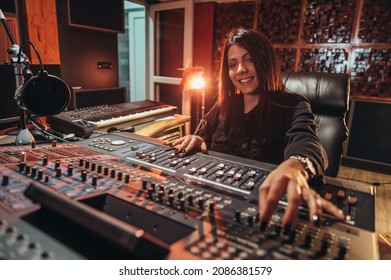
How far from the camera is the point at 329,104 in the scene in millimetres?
1731

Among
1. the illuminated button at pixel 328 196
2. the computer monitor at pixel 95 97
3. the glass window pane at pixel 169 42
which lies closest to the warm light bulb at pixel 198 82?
the computer monitor at pixel 95 97

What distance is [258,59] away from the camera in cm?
142

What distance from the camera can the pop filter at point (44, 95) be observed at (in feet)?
3.81

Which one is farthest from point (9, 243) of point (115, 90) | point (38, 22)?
point (115, 90)

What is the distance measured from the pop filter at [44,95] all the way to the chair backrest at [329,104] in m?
1.34

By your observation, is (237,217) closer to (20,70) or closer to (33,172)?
(33,172)

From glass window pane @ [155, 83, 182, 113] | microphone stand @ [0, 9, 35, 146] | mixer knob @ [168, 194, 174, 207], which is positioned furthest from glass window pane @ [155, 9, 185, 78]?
mixer knob @ [168, 194, 174, 207]

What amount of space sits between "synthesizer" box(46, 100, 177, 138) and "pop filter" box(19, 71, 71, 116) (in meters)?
0.37

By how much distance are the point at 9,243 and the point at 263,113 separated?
3.90 ft

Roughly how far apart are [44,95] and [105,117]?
0.73 metres

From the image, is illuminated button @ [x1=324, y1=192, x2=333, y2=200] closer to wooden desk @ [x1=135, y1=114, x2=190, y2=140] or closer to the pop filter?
the pop filter

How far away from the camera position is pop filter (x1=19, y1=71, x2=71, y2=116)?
116cm

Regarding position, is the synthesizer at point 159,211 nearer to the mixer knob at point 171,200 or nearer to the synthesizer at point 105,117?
the mixer knob at point 171,200
